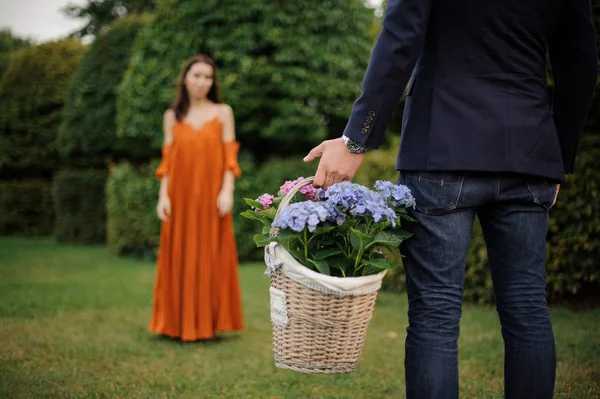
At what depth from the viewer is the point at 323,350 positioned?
2.02 m

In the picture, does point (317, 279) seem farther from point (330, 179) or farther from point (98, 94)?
point (98, 94)

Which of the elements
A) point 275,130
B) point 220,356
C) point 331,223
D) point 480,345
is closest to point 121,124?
point 275,130

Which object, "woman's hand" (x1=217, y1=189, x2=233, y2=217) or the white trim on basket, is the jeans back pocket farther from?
"woman's hand" (x1=217, y1=189, x2=233, y2=217)

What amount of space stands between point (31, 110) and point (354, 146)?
A: 528 inches

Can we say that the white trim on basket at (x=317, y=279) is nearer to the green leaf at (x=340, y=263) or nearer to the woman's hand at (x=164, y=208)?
the green leaf at (x=340, y=263)

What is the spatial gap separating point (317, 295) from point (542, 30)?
1081 millimetres

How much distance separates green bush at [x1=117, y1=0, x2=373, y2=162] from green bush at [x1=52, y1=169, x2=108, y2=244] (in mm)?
2953

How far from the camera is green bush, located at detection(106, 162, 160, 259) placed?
29.9ft

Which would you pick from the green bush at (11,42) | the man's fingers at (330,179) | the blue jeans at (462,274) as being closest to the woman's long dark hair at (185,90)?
the man's fingers at (330,179)

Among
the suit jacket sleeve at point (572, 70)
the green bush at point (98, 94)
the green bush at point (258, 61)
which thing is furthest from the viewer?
the green bush at point (98, 94)

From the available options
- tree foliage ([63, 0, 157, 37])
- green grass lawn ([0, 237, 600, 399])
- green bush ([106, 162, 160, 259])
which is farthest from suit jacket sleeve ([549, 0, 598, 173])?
tree foliage ([63, 0, 157, 37])

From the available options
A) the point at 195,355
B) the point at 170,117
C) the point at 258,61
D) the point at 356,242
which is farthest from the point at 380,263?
the point at 258,61

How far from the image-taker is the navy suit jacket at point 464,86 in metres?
A: 1.82

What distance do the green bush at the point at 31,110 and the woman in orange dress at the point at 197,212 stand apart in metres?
10.1
